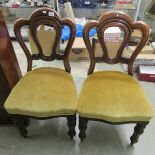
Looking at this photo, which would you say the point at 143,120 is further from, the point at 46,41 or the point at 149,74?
the point at 46,41

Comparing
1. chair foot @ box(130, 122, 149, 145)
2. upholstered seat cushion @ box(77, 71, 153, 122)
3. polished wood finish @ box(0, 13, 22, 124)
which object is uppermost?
polished wood finish @ box(0, 13, 22, 124)

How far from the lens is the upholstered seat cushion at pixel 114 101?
1163mm

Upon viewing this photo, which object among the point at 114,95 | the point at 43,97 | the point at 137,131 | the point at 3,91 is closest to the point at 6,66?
the point at 3,91

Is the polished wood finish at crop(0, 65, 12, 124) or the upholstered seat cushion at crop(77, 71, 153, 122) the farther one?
the polished wood finish at crop(0, 65, 12, 124)

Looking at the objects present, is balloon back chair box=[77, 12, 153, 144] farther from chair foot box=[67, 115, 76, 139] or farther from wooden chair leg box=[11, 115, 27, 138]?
wooden chair leg box=[11, 115, 27, 138]

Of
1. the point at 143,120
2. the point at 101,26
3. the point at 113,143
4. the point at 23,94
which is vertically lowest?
the point at 113,143

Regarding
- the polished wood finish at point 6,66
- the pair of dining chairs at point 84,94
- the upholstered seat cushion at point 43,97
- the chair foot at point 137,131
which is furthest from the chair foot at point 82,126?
the polished wood finish at point 6,66

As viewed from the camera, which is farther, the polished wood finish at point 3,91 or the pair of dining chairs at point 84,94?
the polished wood finish at point 3,91

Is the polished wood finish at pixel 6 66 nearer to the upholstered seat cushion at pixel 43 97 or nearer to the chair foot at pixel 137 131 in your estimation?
the upholstered seat cushion at pixel 43 97

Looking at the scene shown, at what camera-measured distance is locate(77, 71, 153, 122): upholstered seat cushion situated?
3.82 ft

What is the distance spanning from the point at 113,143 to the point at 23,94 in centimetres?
77

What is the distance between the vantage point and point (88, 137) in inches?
59.6

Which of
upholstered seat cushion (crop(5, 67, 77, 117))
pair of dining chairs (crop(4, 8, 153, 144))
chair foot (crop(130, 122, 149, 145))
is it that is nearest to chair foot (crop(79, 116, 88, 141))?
pair of dining chairs (crop(4, 8, 153, 144))

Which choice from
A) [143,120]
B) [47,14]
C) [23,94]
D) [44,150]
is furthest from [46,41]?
[143,120]
